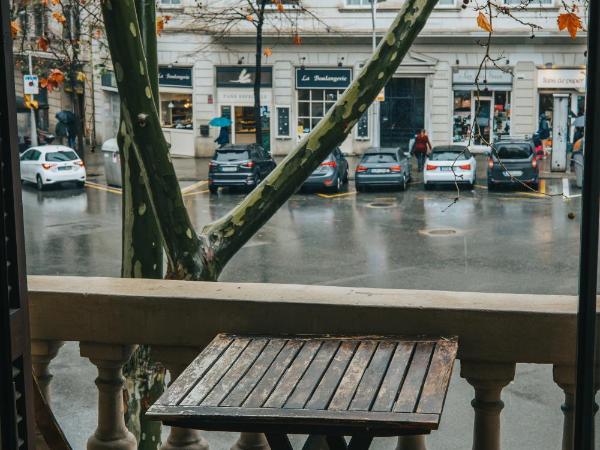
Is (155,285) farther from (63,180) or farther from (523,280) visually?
(63,180)

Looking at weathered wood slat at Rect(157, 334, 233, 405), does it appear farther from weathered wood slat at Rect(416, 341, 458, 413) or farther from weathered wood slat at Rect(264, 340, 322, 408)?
weathered wood slat at Rect(416, 341, 458, 413)

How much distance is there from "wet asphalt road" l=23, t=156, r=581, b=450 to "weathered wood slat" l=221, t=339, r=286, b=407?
672cm

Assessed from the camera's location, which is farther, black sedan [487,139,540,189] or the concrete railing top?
black sedan [487,139,540,189]

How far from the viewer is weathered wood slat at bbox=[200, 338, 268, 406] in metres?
2.85

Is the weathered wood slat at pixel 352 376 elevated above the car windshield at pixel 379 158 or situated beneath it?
elevated above

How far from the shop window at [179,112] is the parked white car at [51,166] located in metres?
10.6

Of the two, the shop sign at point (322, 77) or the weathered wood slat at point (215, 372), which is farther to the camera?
the shop sign at point (322, 77)

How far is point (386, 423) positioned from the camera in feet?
8.61

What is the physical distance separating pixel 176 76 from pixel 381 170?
14887mm

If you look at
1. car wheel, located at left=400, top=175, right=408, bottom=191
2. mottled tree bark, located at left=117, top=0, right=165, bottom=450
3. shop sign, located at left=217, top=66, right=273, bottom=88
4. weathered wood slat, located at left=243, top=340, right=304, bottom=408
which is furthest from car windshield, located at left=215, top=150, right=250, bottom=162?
weathered wood slat, located at left=243, top=340, right=304, bottom=408

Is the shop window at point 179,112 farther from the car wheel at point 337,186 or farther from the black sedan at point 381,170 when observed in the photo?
the black sedan at point 381,170

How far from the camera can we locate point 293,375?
9.91ft

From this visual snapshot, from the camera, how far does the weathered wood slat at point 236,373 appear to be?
285 cm

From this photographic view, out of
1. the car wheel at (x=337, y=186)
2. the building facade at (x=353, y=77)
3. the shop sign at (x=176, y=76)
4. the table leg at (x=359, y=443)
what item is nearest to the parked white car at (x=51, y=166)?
the car wheel at (x=337, y=186)
